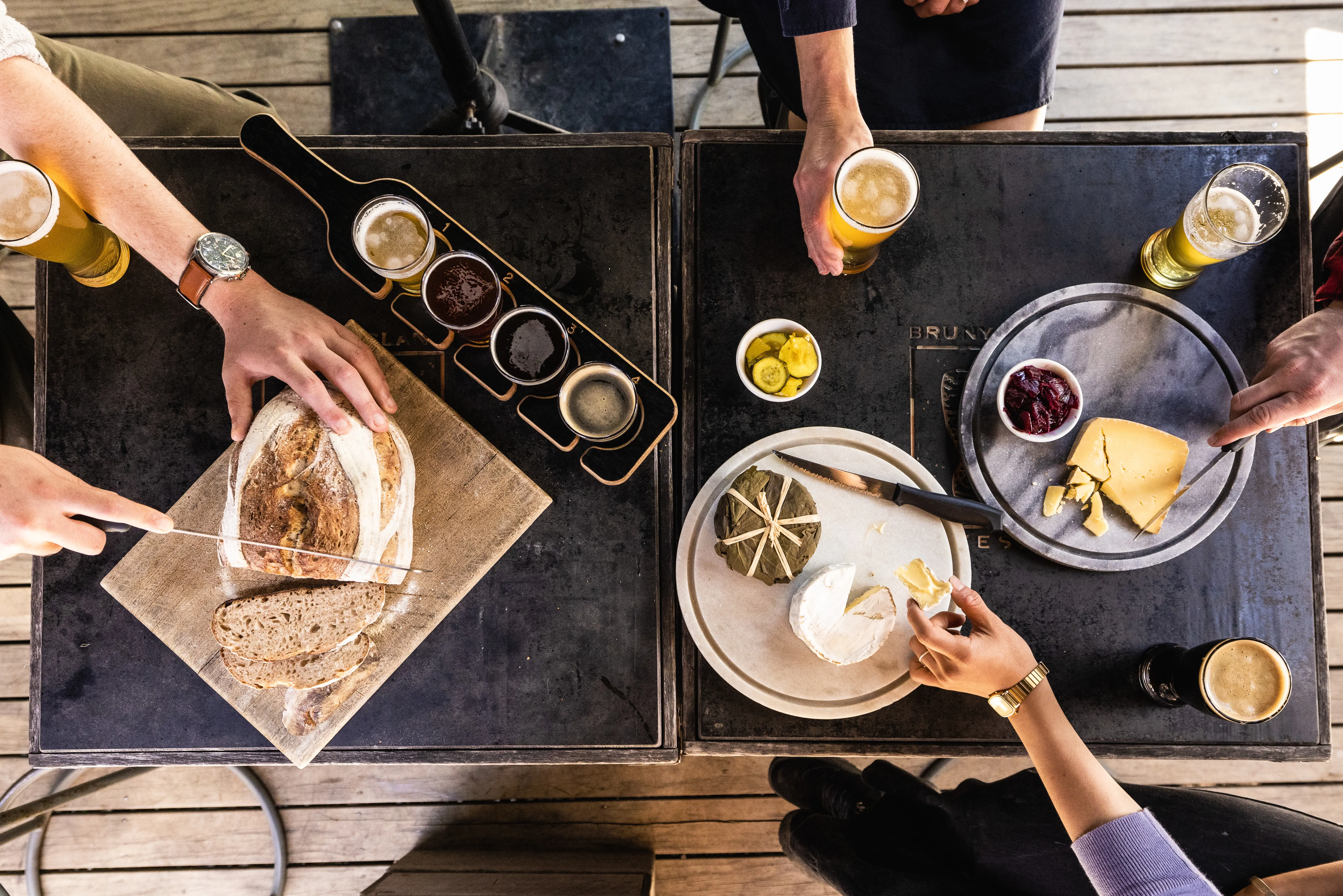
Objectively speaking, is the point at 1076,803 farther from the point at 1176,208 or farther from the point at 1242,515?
the point at 1176,208

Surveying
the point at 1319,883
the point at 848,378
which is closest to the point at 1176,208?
the point at 848,378

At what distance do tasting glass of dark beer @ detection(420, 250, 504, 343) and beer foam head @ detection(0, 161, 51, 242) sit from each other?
74cm

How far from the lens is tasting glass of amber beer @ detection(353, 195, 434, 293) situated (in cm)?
142

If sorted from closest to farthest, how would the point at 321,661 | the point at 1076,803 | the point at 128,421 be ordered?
the point at 1076,803 → the point at 321,661 → the point at 128,421

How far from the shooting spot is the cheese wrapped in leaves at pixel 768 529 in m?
1.37

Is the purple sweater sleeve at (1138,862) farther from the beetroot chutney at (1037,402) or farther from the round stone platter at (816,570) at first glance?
the beetroot chutney at (1037,402)

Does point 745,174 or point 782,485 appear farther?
point 745,174

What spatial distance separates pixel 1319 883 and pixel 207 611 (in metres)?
2.29

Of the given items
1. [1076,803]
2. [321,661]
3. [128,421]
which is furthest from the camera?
[128,421]

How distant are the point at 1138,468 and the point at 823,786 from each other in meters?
1.28

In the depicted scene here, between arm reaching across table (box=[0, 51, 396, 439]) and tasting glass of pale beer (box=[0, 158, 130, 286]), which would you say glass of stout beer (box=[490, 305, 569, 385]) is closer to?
arm reaching across table (box=[0, 51, 396, 439])

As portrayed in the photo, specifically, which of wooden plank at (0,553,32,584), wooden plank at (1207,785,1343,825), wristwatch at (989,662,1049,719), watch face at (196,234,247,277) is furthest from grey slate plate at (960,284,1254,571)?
wooden plank at (0,553,32,584)

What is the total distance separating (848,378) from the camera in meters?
1.49

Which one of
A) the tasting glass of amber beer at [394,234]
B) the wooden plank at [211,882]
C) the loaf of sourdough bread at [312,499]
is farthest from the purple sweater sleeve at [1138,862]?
the wooden plank at [211,882]
